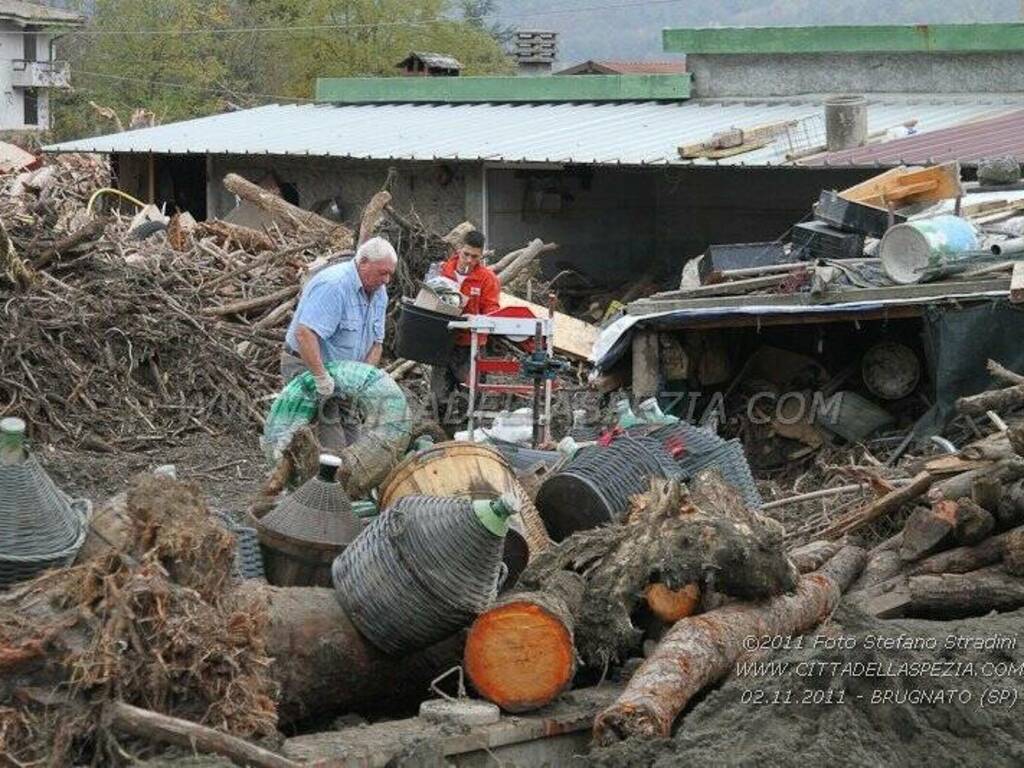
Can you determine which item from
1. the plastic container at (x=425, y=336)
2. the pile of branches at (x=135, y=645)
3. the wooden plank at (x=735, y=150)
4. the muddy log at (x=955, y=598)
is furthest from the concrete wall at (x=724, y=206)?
the pile of branches at (x=135, y=645)

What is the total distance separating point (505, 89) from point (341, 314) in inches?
738

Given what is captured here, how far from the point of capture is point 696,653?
7750 millimetres

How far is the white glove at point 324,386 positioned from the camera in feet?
37.1

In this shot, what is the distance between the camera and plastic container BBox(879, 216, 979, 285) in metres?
13.1

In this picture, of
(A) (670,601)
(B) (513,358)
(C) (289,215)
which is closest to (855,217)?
(B) (513,358)

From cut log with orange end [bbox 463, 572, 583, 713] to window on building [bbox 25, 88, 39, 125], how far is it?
6860cm

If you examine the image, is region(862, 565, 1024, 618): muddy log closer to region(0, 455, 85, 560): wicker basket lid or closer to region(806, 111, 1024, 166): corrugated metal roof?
region(0, 455, 85, 560): wicker basket lid

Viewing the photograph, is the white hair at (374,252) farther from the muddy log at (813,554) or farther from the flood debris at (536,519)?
the muddy log at (813,554)

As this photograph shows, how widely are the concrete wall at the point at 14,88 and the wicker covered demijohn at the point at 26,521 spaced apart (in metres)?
65.7

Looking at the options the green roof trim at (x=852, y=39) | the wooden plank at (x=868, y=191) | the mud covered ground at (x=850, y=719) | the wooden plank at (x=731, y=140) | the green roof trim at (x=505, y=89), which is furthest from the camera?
the green roof trim at (x=505, y=89)

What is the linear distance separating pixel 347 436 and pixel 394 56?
5549 centimetres

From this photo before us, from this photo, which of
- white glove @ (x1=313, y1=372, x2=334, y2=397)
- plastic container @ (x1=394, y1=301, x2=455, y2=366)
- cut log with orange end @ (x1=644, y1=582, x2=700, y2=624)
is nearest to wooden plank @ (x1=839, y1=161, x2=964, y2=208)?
plastic container @ (x1=394, y1=301, x2=455, y2=366)

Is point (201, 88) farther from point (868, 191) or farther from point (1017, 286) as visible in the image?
point (1017, 286)

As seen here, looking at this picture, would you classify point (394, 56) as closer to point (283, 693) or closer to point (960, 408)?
point (960, 408)
